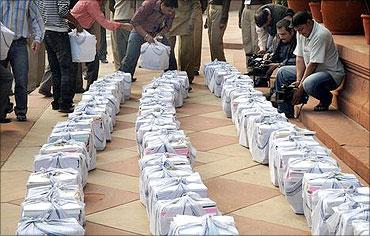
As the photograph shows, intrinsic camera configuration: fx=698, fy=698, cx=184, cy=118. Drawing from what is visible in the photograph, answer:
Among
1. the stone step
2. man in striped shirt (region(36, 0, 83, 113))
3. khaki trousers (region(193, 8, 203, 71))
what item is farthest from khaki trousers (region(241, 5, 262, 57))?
man in striped shirt (region(36, 0, 83, 113))

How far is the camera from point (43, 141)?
6008 mm

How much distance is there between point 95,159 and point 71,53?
236cm

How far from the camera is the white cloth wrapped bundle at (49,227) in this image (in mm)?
3066

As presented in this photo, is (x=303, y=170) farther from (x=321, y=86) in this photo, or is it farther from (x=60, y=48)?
(x=60, y=48)

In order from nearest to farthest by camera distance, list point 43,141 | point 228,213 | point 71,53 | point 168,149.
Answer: point 228,213, point 168,149, point 43,141, point 71,53

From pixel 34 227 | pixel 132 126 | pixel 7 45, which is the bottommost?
pixel 132 126

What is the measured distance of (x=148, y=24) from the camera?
8.49 m

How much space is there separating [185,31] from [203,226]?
6209 mm

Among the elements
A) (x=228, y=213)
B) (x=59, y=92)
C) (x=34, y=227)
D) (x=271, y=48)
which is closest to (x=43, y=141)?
(x=59, y=92)

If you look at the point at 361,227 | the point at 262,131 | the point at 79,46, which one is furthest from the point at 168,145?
the point at 79,46

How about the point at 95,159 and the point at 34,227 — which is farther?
the point at 95,159

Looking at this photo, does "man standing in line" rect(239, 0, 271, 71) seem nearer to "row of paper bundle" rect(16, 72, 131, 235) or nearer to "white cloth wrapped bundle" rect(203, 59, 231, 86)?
"white cloth wrapped bundle" rect(203, 59, 231, 86)

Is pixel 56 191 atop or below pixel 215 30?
below

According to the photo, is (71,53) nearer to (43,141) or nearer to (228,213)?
(43,141)
